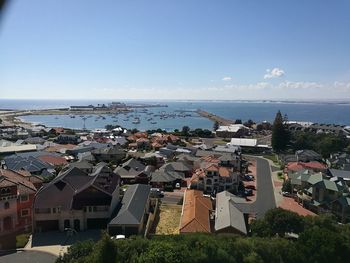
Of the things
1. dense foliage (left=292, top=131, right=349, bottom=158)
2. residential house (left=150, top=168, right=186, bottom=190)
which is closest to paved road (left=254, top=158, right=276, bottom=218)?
residential house (left=150, top=168, right=186, bottom=190)

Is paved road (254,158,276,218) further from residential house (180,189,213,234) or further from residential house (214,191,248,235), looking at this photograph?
residential house (180,189,213,234)

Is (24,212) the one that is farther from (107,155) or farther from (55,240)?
(107,155)

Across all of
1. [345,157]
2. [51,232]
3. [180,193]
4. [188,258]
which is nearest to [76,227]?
[51,232]

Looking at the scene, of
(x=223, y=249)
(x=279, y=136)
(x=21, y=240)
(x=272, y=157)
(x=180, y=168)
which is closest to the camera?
(x=223, y=249)

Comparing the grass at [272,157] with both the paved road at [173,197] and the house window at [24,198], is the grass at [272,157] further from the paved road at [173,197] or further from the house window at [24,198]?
the house window at [24,198]

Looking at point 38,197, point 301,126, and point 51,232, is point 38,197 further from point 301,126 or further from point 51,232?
point 301,126

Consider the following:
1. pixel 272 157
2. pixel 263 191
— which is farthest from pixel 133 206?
pixel 272 157
